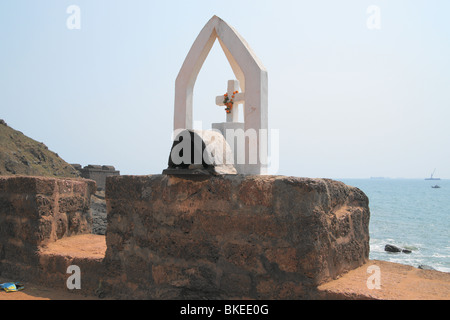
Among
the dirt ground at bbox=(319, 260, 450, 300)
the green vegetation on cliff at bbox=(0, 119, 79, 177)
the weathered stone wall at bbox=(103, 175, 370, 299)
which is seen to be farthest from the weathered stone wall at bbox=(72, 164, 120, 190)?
the dirt ground at bbox=(319, 260, 450, 300)

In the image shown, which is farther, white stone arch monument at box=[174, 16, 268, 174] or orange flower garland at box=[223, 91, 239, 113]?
orange flower garland at box=[223, 91, 239, 113]

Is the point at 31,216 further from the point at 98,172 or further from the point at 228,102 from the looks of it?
the point at 98,172

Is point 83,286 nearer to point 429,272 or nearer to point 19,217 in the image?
point 19,217

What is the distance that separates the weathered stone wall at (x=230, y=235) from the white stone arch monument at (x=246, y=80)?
71 cm

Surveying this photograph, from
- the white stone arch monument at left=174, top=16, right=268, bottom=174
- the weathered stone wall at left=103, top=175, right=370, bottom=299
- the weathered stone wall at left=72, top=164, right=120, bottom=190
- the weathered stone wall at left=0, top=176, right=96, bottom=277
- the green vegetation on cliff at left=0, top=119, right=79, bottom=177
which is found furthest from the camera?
the weathered stone wall at left=72, top=164, right=120, bottom=190

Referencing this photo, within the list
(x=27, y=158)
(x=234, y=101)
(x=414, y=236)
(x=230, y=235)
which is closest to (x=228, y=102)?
(x=234, y=101)

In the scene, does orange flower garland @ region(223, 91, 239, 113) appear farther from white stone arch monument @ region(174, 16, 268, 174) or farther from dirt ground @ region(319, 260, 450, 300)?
dirt ground @ region(319, 260, 450, 300)

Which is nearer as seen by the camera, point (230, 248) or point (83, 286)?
point (230, 248)

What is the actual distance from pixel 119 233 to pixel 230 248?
1.07m

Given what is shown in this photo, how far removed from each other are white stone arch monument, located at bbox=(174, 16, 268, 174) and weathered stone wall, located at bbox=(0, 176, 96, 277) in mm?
1544

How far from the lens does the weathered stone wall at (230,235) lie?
2.58 meters

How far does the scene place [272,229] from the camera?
2.65 m

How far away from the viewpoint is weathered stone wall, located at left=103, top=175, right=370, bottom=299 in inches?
101
